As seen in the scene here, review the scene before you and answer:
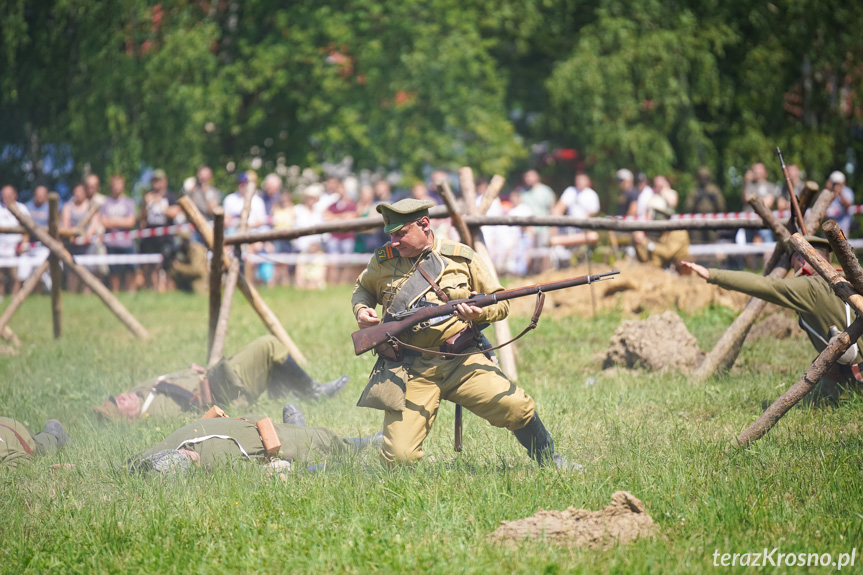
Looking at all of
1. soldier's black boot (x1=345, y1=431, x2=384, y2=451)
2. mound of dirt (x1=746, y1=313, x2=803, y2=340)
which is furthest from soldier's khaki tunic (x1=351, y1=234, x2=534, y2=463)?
mound of dirt (x1=746, y1=313, x2=803, y2=340)

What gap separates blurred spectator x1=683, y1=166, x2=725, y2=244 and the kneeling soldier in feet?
39.3

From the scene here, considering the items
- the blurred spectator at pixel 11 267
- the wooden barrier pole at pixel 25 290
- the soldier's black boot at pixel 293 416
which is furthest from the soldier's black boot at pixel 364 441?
the blurred spectator at pixel 11 267

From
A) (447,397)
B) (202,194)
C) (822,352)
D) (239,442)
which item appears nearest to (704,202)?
(202,194)

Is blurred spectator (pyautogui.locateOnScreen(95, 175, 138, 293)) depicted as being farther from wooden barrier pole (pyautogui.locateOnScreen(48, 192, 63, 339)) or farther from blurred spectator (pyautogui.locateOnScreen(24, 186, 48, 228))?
wooden barrier pole (pyautogui.locateOnScreen(48, 192, 63, 339))

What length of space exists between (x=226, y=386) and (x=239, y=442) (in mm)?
1748

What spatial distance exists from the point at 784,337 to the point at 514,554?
705 cm

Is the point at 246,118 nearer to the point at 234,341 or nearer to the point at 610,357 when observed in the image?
the point at 234,341

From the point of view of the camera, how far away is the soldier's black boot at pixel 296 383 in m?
8.45

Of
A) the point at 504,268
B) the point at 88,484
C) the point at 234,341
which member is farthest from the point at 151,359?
the point at 504,268

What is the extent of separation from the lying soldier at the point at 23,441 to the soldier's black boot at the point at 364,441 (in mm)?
2255

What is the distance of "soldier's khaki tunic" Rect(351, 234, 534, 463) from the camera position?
5.97m

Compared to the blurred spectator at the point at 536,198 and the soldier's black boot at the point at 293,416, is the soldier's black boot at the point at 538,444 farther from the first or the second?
the blurred spectator at the point at 536,198

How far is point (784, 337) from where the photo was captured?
35.0 feet

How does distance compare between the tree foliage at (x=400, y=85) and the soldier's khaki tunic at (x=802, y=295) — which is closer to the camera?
the soldier's khaki tunic at (x=802, y=295)
